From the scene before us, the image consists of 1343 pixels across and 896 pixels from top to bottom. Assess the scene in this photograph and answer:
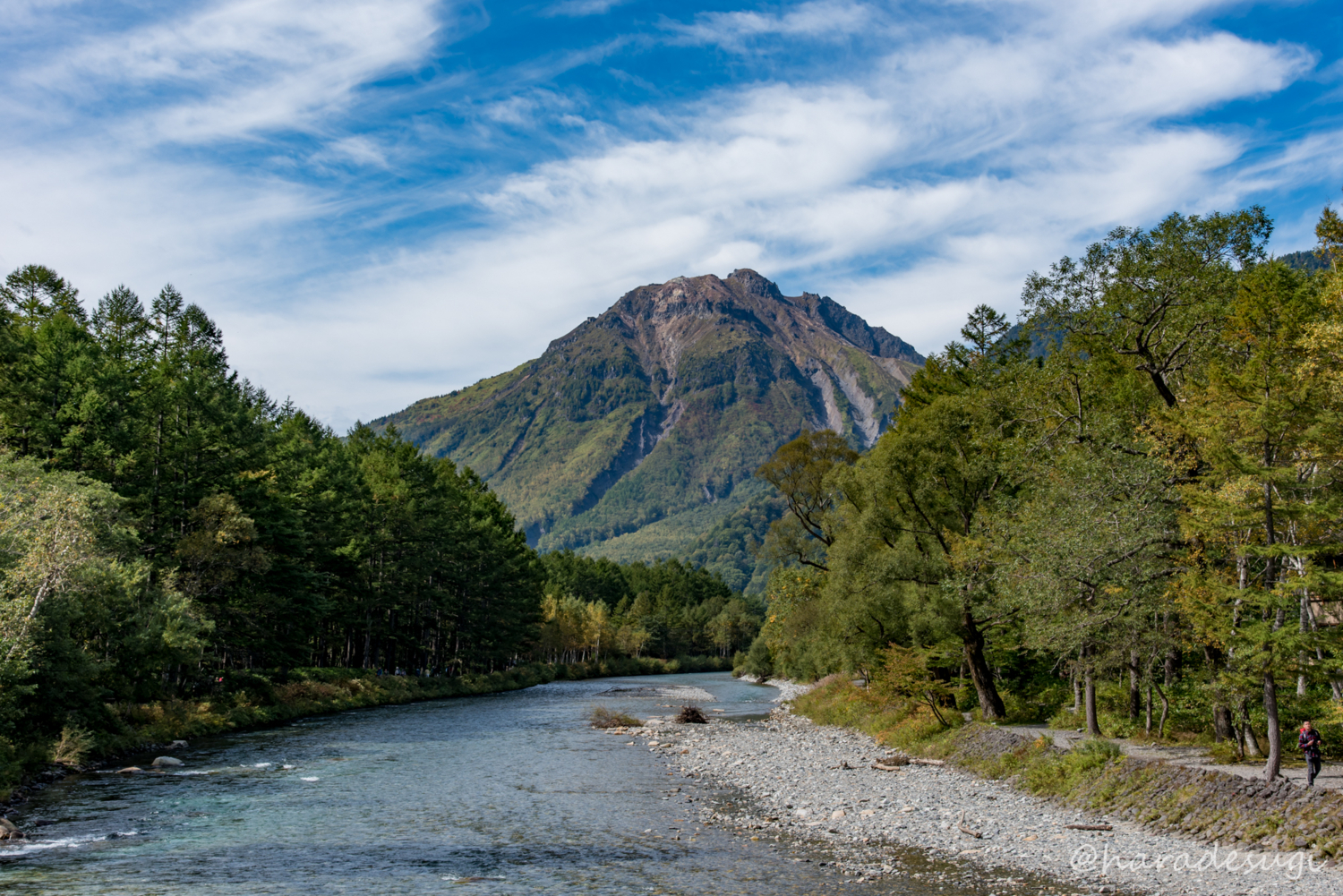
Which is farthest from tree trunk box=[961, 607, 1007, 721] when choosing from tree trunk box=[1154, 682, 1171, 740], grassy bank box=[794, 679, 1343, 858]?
tree trunk box=[1154, 682, 1171, 740]

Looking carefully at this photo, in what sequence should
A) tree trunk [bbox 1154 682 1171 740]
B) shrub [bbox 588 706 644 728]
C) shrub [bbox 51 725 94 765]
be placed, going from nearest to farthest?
tree trunk [bbox 1154 682 1171 740]
shrub [bbox 51 725 94 765]
shrub [bbox 588 706 644 728]

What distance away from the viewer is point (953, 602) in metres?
33.9

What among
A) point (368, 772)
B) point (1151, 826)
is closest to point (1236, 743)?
point (1151, 826)

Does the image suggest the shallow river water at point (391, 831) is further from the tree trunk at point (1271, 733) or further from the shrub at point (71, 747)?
the tree trunk at point (1271, 733)

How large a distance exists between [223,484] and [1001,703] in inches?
1794

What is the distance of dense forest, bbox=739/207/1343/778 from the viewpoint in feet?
62.0

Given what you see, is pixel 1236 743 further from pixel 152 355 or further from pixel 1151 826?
pixel 152 355

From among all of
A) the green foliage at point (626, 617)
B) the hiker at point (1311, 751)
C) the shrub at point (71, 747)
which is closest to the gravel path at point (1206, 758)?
the hiker at point (1311, 751)

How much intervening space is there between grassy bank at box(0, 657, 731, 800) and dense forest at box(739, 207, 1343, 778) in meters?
31.7

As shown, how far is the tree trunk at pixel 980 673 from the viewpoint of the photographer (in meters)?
35.1

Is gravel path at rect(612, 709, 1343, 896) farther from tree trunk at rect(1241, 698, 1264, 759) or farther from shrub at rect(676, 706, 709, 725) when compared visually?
shrub at rect(676, 706, 709, 725)

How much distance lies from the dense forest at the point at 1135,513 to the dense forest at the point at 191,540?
31539 millimetres

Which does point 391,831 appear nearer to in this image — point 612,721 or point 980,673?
point 980,673

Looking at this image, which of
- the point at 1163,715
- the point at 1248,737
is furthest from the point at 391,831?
the point at 1163,715
